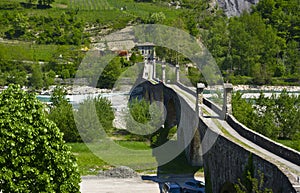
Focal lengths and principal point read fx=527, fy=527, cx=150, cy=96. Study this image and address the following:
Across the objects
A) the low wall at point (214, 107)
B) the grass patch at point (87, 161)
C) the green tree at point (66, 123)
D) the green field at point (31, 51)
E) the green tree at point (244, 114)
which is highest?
the green field at point (31, 51)

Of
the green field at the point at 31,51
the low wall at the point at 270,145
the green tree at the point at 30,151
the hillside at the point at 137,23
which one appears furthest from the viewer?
the green field at the point at 31,51

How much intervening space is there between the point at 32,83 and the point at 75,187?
67114mm

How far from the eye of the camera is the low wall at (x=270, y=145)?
15859 mm

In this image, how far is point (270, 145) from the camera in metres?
17.8

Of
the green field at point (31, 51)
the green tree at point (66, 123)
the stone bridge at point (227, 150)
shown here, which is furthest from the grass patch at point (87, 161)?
the green field at point (31, 51)

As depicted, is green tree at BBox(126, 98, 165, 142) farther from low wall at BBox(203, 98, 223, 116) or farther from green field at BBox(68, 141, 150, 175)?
low wall at BBox(203, 98, 223, 116)

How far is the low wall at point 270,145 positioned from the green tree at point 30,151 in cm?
647

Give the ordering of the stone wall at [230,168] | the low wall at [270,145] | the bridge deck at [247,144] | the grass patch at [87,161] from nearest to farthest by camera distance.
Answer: the bridge deck at [247,144]
the stone wall at [230,168]
the low wall at [270,145]
the grass patch at [87,161]

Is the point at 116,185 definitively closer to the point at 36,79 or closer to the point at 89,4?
the point at 36,79

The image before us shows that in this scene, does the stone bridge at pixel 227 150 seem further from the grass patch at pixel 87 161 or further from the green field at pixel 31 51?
the green field at pixel 31 51

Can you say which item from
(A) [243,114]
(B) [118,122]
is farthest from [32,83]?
(A) [243,114]

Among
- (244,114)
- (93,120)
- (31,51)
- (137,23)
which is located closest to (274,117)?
(244,114)

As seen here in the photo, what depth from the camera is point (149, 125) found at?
41562 mm

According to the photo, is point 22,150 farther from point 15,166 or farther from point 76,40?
point 76,40
